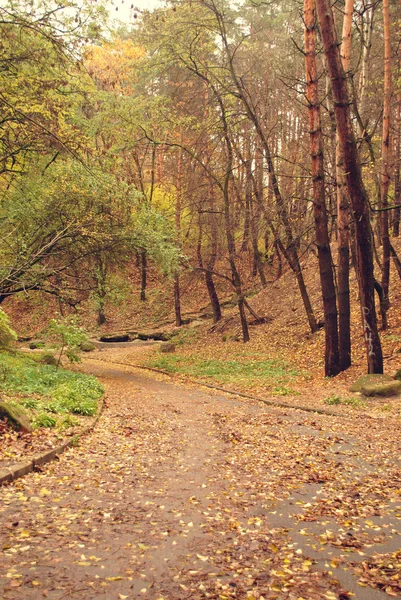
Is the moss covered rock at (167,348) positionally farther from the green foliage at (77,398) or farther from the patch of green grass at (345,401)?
the patch of green grass at (345,401)

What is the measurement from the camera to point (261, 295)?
1062 inches

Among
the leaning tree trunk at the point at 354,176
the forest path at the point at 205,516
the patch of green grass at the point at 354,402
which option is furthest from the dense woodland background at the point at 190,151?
the forest path at the point at 205,516

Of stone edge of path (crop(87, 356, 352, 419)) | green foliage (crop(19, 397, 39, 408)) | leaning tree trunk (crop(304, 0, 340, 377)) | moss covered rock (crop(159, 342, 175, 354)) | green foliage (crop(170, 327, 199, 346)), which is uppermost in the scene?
leaning tree trunk (crop(304, 0, 340, 377))

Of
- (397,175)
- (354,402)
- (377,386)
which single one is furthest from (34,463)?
(397,175)

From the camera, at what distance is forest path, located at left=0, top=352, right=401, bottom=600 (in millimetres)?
3305

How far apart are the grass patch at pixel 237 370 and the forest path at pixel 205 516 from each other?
5905mm

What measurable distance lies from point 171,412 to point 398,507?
6384 millimetres

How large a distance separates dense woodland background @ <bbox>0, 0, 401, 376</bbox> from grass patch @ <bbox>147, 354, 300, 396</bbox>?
188cm

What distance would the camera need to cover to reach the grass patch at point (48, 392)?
8000mm

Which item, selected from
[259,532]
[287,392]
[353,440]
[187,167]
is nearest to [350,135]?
[287,392]

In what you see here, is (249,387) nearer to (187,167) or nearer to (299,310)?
(299,310)

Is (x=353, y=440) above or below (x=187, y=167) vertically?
below

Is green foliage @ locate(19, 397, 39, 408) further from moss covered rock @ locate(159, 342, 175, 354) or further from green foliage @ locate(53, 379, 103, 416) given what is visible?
moss covered rock @ locate(159, 342, 175, 354)

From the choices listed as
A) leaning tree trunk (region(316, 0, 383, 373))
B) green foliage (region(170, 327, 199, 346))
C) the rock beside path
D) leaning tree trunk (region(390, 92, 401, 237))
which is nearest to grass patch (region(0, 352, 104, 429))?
the rock beside path
